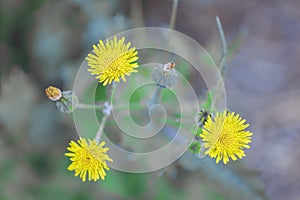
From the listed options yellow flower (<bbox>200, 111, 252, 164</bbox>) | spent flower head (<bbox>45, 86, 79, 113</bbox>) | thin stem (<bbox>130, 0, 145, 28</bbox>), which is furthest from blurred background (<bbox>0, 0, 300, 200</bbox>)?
spent flower head (<bbox>45, 86, 79, 113</bbox>)

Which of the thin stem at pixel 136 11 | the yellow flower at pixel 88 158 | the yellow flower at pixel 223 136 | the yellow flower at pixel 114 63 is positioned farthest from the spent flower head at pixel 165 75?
the thin stem at pixel 136 11

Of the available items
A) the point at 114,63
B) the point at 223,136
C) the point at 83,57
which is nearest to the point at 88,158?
the point at 114,63

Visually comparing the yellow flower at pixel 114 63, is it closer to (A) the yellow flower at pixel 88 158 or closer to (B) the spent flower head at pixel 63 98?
(B) the spent flower head at pixel 63 98

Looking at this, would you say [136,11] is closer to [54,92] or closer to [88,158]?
[54,92]

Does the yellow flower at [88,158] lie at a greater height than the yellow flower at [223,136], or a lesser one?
lesser

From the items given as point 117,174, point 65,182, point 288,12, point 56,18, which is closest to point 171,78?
point 117,174

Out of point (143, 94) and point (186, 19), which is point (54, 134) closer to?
point (143, 94)
